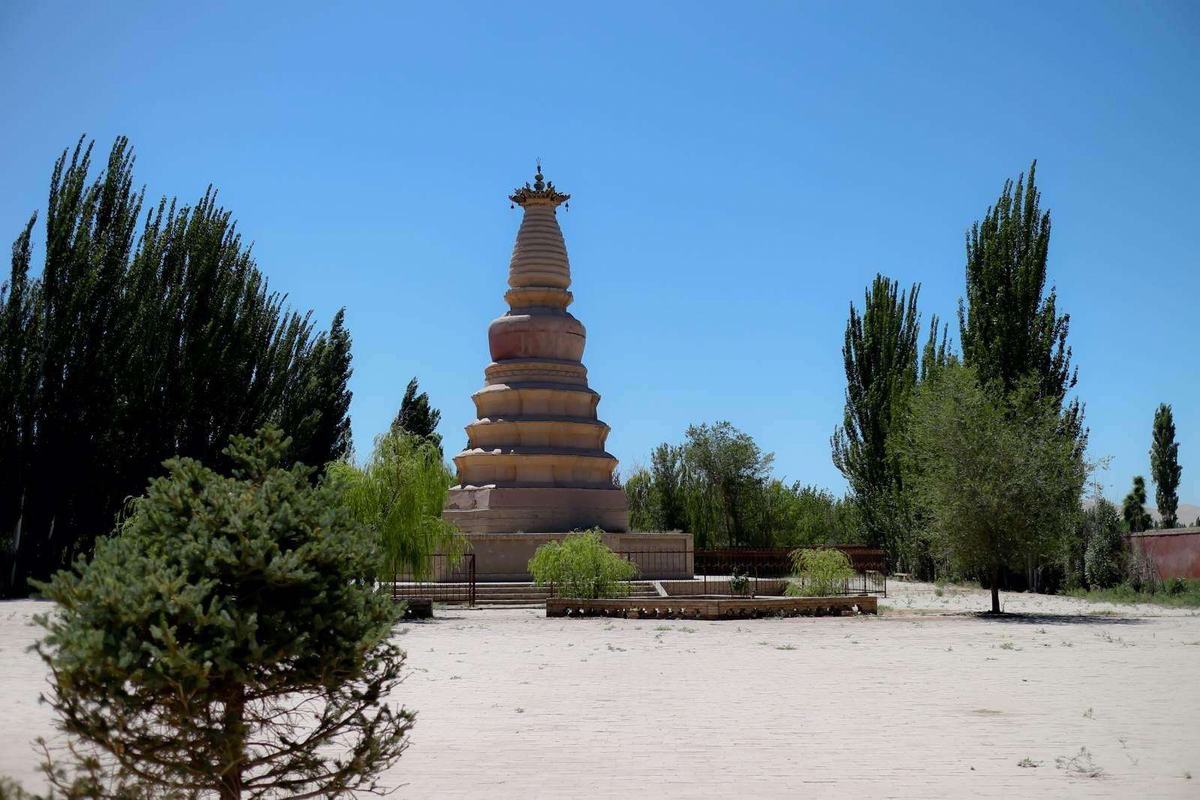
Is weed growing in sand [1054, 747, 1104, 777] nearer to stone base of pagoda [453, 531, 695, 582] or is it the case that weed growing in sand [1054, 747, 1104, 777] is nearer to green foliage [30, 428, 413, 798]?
green foliage [30, 428, 413, 798]

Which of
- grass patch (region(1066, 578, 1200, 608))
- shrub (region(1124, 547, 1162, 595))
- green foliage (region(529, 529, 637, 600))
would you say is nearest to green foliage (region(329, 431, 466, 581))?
green foliage (region(529, 529, 637, 600))

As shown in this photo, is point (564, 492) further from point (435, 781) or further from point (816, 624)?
point (435, 781)

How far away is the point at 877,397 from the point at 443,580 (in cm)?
2088

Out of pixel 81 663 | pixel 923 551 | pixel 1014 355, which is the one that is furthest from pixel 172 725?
pixel 923 551

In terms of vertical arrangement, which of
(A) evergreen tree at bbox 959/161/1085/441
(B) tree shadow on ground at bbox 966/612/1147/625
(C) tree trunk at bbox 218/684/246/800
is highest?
(A) evergreen tree at bbox 959/161/1085/441

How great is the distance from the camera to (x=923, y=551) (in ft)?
129

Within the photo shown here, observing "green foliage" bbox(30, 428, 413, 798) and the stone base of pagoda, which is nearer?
"green foliage" bbox(30, 428, 413, 798)

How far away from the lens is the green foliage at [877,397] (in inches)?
1634

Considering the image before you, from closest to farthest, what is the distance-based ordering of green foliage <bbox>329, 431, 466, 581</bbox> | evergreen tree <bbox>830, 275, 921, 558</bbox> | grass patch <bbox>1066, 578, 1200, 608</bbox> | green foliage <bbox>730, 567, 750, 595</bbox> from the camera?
1. green foliage <bbox>329, 431, 466, 581</bbox>
2. green foliage <bbox>730, 567, 750, 595</bbox>
3. grass patch <bbox>1066, 578, 1200, 608</bbox>
4. evergreen tree <bbox>830, 275, 921, 558</bbox>

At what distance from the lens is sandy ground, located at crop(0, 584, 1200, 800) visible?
24.8ft

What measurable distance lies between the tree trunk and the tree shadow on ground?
19.3m

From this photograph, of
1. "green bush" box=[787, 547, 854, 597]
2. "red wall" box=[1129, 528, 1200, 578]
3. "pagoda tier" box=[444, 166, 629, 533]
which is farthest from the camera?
"pagoda tier" box=[444, 166, 629, 533]

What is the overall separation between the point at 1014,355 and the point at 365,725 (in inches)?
1245

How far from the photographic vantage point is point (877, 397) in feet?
139
